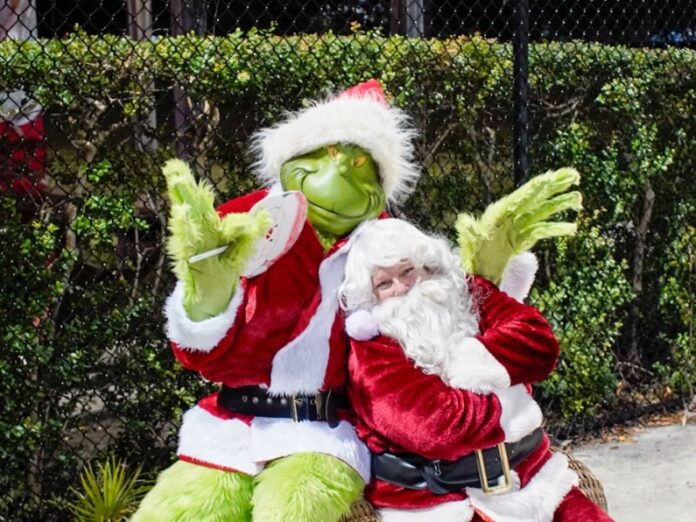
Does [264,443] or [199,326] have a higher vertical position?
[199,326]

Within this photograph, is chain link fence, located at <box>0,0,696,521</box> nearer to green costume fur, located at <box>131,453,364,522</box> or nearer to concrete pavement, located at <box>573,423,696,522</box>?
concrete pavement, located at <box>573,423,696,522</box>

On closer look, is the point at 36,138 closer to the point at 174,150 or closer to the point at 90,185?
the point at 90,185

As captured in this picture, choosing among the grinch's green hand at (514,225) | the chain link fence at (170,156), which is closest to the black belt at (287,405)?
the grinch's green hand at (514,225)

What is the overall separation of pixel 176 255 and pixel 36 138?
138cm

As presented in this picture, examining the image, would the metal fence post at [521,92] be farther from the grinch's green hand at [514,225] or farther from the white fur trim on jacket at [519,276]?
the grinch's green hand at [514,225]

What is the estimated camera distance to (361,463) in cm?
233

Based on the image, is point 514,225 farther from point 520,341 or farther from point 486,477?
point 486,477

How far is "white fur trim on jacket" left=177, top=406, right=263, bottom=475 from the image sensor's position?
7.55ft

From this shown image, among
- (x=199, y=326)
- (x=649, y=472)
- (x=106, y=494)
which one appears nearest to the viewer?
(x=199, y=326)

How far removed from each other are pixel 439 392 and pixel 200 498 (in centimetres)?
64

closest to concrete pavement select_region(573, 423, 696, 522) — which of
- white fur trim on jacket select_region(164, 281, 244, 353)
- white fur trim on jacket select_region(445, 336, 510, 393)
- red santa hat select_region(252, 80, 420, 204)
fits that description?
white fur trim on jacket select_region(445, 336, 510, 393)

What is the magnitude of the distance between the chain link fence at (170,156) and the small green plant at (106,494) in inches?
2.5

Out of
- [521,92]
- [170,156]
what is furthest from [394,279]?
[521,92]

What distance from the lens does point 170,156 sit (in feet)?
11.6
